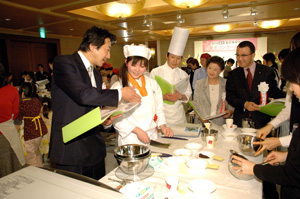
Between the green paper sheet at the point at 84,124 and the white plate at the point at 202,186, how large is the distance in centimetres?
56

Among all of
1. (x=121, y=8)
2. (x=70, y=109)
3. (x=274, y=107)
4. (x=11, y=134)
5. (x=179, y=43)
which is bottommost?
(x=11, y=134)

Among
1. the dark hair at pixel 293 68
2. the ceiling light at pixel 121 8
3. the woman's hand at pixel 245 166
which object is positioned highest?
the ceiling light at pixel 121 8

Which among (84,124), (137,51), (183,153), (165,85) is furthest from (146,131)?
(84,124)

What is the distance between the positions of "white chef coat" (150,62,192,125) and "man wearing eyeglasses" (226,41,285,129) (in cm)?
59

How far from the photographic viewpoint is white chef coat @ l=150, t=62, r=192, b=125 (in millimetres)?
2662

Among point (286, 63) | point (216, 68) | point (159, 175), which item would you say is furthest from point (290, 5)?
point (159, 175)

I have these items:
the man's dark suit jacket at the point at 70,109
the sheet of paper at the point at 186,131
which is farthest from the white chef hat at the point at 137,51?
the sheet of paper at the point at 186,131

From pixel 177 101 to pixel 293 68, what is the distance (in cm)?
181

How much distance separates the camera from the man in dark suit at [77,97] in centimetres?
122

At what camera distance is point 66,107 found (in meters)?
1.30

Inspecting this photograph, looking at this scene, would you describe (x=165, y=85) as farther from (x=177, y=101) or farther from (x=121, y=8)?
(x=121, y=8)

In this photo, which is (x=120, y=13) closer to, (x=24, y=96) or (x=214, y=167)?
(x=24, y=96)

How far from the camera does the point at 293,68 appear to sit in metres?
0.89

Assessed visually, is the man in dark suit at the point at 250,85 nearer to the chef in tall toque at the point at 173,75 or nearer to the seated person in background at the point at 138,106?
the chef in tall toque at the point at 173,75
